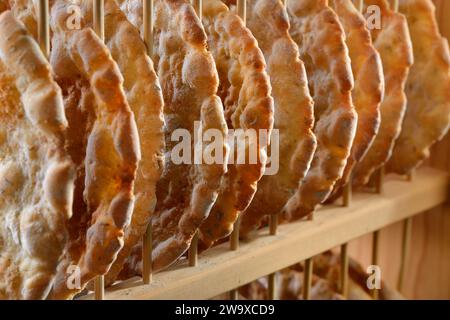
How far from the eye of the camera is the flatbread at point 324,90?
1.35 meters

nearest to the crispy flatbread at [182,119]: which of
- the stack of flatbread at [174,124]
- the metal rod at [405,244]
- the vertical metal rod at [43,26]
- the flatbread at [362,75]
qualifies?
the stack of flatbread at [174,124]

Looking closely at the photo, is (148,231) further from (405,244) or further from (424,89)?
(405,244)

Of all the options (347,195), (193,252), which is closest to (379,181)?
(347,195)

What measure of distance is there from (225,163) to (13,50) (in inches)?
13.9

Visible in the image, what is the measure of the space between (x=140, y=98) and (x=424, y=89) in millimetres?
820

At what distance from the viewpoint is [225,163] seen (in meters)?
1.17

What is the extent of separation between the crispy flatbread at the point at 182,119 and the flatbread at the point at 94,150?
0.16m

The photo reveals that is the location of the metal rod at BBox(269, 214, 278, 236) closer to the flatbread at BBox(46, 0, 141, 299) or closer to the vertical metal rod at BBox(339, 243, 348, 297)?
the vertical metal rod at BBox(339, 243, 348, 297)

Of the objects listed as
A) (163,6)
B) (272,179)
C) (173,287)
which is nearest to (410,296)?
(272,179)

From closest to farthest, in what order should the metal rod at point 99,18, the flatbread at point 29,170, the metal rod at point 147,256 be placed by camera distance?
1. the flatbread at point 29,170
2. the metal rod at point 99,18
3. the metal rod at point 147,256

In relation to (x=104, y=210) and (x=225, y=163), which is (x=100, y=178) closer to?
(x=104, y=210)

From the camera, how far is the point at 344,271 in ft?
5.65

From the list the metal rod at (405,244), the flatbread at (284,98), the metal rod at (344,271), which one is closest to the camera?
the flatbread at (284,98)

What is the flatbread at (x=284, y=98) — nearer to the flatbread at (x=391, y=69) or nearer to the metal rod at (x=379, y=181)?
the flatbread at (x=391, y=69)
